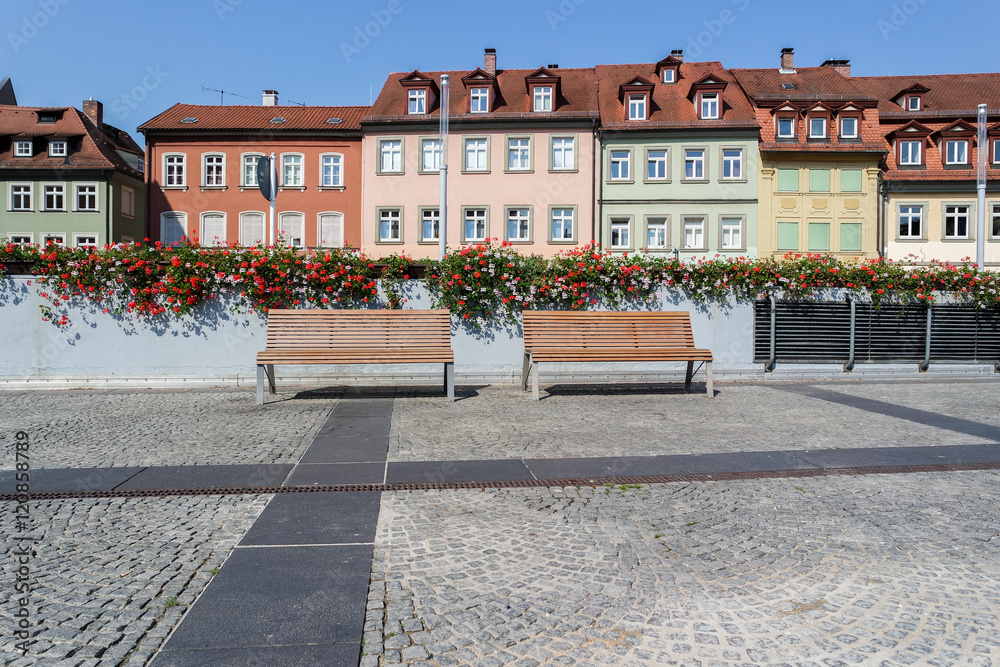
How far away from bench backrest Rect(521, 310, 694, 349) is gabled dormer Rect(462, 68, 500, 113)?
28545 millimetres

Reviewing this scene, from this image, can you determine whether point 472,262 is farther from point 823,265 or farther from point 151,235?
point 151,235

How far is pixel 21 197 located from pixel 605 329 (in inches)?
1677

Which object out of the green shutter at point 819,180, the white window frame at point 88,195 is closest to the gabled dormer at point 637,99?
the green shutter at point 819,180

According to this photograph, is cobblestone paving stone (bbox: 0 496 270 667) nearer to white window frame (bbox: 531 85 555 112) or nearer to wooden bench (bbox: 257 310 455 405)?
wooden bench (bbox: 257 310 455 405)

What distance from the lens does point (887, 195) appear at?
3850cm

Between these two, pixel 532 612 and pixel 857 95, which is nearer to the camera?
pixel 532 612

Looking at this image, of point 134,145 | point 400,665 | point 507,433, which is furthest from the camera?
point 134,145

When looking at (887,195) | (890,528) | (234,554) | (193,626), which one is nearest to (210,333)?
(234,554)

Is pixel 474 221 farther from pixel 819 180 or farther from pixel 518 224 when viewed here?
pixel 819 180

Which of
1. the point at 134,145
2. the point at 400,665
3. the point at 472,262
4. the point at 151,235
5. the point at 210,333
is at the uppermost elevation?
the point at 134,145

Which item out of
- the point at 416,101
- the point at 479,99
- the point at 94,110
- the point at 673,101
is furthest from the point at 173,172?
the point at 673,101

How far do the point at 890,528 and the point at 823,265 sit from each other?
913cm

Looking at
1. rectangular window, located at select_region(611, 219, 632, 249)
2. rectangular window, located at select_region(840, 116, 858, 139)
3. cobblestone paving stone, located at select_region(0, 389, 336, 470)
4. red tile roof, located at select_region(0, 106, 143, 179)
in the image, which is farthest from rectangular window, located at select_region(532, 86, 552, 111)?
cobblestone paving stone, located at select_region(0, 389, 336, 470)

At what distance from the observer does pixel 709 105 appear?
3734 centimetres
